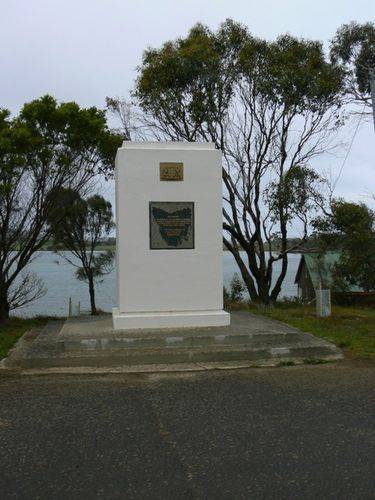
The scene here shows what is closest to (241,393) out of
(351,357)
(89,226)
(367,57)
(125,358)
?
(125,358)

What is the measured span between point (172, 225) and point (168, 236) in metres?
0.19

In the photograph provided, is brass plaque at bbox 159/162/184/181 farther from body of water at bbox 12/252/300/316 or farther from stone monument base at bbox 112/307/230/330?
body of water at bbox 12/252/300/316

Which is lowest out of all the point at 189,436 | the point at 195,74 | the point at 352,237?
the point at 189,436

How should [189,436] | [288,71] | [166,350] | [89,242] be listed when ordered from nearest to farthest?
[189,436] < [166,350] < [288,71] < [89,242]

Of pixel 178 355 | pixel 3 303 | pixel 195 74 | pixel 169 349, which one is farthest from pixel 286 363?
pixel 195 74

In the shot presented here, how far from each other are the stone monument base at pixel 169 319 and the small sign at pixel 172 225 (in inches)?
41.0

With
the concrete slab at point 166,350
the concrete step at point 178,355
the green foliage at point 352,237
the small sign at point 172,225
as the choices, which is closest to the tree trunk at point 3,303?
the concrete slab at point 166,350

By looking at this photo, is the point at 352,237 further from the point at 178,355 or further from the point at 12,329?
Answer: the point at 178,355

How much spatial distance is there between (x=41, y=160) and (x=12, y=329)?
3.87 meters

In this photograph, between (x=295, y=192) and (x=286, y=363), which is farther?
(x=295, y=192)

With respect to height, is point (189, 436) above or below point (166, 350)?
below

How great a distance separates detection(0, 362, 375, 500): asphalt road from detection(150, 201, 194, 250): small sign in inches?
111

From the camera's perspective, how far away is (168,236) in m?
9.04

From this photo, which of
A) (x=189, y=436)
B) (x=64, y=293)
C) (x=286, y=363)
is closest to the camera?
(x=189, y=436)
